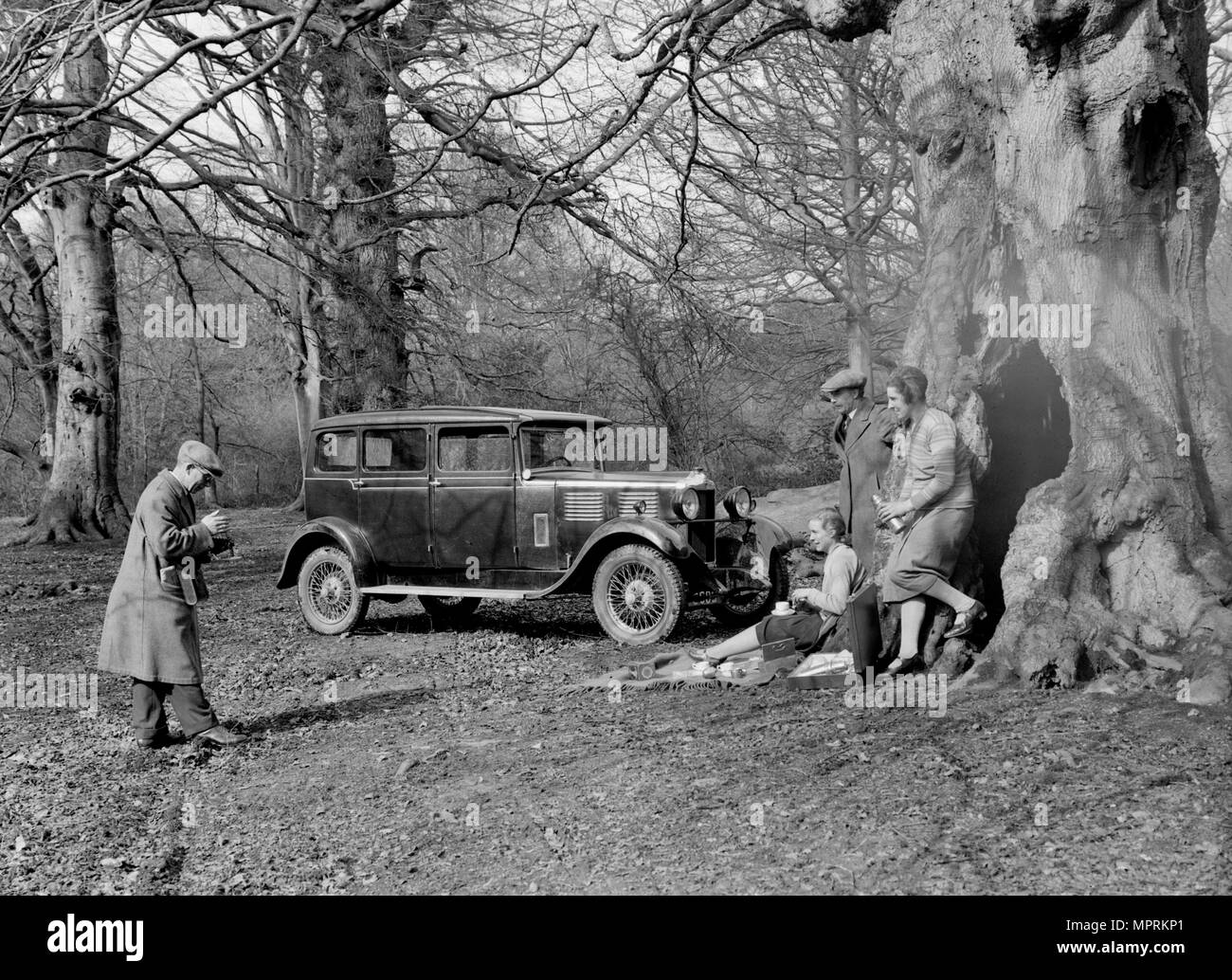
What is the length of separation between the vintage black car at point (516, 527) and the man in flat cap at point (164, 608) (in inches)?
142

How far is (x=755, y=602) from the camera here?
10195mm

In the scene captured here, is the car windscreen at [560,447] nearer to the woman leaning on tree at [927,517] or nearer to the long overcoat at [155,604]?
the woman leaning on tree at [927,517]

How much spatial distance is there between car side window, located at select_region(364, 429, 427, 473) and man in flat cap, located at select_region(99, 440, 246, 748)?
12.9ft

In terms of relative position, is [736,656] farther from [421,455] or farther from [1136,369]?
[421,455]

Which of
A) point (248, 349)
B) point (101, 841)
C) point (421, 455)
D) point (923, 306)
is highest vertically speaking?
point (248, 349)

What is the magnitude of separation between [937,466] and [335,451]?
617cm

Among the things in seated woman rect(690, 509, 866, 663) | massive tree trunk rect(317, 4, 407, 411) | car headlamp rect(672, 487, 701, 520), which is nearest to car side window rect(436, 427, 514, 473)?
car headlamp rect(672, 487, 701, 520)

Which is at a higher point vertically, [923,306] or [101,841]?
[923,306]

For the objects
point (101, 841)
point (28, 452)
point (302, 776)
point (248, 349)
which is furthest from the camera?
point (248, 349)

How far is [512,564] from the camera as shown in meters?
10.0

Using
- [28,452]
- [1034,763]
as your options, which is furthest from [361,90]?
[28,452]

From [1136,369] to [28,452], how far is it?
24.3 metres

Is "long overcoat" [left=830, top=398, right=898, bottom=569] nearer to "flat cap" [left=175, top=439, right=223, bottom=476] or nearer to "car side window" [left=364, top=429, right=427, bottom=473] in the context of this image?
"car side window" [left=364, top=429, right=427, bottom=473]

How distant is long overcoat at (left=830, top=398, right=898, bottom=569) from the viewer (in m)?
8.05
